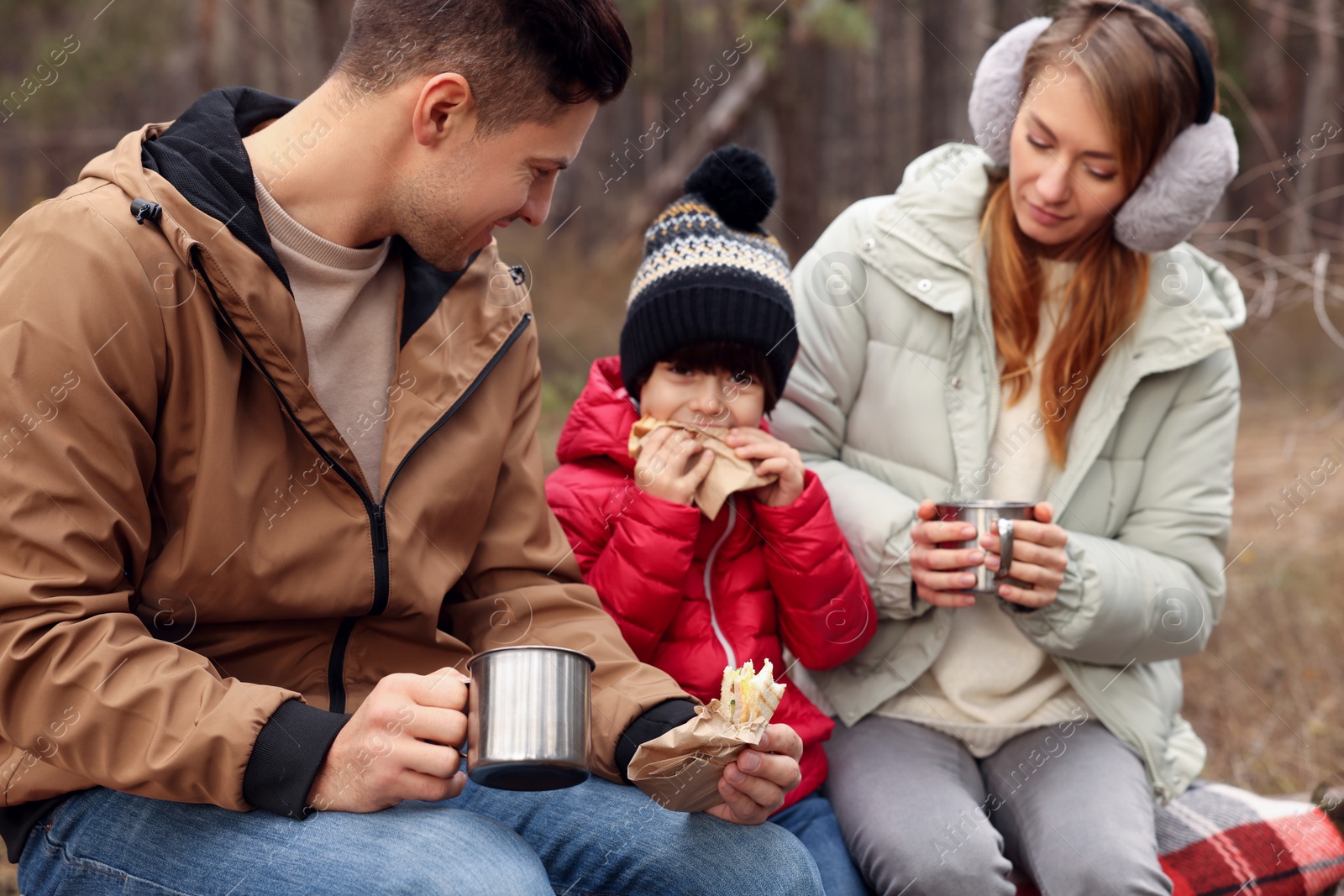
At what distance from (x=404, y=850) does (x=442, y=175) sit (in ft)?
3.86

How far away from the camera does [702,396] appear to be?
2.70 metres

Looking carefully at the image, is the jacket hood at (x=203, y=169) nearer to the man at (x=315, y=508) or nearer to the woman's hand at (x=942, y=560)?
the man at (x=315, y=508)

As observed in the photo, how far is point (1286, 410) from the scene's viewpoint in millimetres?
8977

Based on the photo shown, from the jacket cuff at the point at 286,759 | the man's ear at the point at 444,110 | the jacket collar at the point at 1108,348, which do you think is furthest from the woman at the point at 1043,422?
the jacket cuff at the point at 286,759

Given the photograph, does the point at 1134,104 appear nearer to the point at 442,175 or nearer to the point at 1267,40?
the point at 442,175

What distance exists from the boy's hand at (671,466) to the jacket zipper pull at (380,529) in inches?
24.6

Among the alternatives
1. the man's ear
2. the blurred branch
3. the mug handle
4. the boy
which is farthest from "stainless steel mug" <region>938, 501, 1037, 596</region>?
the blurred branch

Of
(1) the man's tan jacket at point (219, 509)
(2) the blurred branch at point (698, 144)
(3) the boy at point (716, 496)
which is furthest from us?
(2) the blurred branch at point (698, 144)

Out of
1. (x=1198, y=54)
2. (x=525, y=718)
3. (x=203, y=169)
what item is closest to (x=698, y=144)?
(x=1198, y=54)

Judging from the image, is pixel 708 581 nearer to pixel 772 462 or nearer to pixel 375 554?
pixel 772 462

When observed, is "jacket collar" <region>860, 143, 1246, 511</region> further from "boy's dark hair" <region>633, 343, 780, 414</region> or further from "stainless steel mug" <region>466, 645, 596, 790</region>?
"stainless steel mug" <region>466, 645, 596, 790</region>

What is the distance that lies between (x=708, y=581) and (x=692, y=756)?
801 millimetres

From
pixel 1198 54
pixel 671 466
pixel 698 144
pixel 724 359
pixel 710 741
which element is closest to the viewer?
pixel 710 741

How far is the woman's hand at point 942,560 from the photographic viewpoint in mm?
2637
